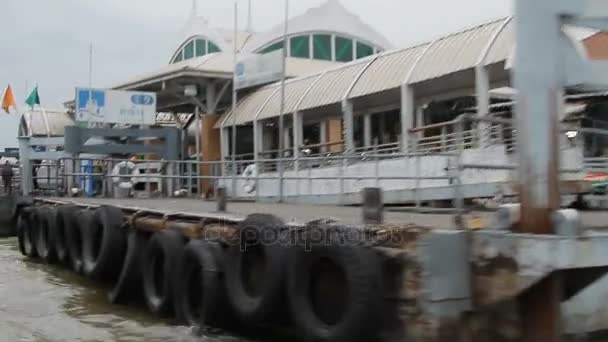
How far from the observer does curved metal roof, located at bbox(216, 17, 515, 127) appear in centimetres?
1820

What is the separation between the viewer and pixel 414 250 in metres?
5.98

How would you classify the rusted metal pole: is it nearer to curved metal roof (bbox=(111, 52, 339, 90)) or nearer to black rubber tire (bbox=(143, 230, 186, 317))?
black rubber tire (bbox=(143, 230, 186, 317))

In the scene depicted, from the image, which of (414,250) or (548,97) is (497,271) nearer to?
(414,250)

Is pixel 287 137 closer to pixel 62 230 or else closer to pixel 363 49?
pixel 363 49

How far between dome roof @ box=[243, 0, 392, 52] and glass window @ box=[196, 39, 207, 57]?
6.12 meters

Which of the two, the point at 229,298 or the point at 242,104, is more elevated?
the point at 242,104

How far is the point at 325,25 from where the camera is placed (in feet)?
115

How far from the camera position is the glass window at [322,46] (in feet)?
115

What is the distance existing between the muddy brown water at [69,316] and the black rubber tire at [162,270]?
0.70 feet

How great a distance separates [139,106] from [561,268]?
25.2 meters

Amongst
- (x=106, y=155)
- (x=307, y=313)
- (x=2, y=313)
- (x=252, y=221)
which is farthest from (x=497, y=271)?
(x=106, y=155)

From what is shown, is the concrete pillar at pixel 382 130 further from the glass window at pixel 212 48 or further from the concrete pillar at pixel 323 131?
the glass window at pixel 212 48

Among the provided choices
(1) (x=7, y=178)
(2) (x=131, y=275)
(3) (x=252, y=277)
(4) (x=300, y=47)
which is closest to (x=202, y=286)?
(3) (x=252, y=277)

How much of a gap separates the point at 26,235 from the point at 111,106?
39.8ft
